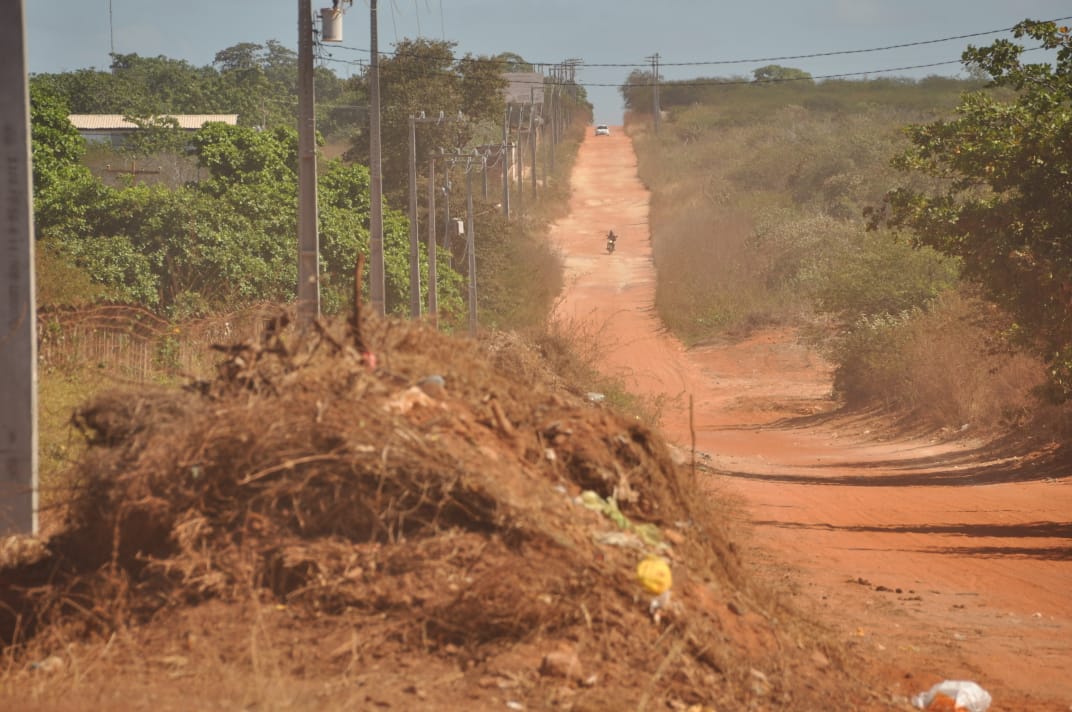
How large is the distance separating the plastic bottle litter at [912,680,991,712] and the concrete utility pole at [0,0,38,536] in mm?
6085

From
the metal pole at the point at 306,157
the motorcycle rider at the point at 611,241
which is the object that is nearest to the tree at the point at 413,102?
the motorcycle rider at the point at 611,241

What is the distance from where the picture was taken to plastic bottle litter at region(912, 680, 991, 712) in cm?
774

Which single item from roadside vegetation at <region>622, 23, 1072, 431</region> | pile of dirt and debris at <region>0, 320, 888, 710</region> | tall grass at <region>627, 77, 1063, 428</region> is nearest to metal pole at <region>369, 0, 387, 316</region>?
roadside vegetation at <region>622, 23, 1072, 431</region>

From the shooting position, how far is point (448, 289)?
4331 centimetres

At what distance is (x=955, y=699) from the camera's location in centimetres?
778

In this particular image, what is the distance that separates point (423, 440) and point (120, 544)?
1.69 meters

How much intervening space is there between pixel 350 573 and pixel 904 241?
1314 inches

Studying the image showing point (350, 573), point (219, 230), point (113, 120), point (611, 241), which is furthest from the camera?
point (113, 120)

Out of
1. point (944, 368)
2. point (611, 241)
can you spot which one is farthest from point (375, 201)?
point (611, 241)

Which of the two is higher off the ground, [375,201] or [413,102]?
[413,102]

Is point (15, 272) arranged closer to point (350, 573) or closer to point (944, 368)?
point (350, 573)

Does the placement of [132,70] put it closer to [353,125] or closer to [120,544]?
[353,125]

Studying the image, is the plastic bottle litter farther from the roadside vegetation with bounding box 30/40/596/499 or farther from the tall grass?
the tall grass

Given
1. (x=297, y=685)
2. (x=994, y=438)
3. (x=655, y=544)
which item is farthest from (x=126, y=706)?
(x=994, y=438)
